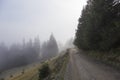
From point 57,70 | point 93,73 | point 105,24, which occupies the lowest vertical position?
point 57,70

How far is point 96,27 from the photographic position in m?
33.2

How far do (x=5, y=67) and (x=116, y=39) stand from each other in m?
118

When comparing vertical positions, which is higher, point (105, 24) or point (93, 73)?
point (105, 24)

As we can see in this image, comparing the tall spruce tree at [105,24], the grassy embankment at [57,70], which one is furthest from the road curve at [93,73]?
the tall spruce tree at [105,24]

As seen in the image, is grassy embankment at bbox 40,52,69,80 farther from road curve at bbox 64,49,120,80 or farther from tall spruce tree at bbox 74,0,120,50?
tall spruce tree at bbox 74,0,120,50

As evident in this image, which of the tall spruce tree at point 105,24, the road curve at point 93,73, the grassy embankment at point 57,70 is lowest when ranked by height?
the grassy embankment at point 57,70

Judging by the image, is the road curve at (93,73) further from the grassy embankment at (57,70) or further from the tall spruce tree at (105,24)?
the tall spruce tree at (105,24)

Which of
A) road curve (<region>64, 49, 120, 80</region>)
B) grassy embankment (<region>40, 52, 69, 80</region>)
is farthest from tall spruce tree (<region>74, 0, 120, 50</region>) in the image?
grassy embankment (<region>40, 52, 69, 80</region>)

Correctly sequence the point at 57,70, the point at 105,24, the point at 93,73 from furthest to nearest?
the point at 57,70
the point at 105,24
the point at 93,73

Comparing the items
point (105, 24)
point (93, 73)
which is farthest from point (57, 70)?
point (93, 73)

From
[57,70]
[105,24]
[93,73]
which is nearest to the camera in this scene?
[93,73]

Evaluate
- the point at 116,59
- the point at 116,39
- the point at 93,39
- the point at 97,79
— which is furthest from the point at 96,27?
the point at 97,79

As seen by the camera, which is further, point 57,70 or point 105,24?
point 57,70

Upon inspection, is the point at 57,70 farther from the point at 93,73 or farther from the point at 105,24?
the point at 93,73
